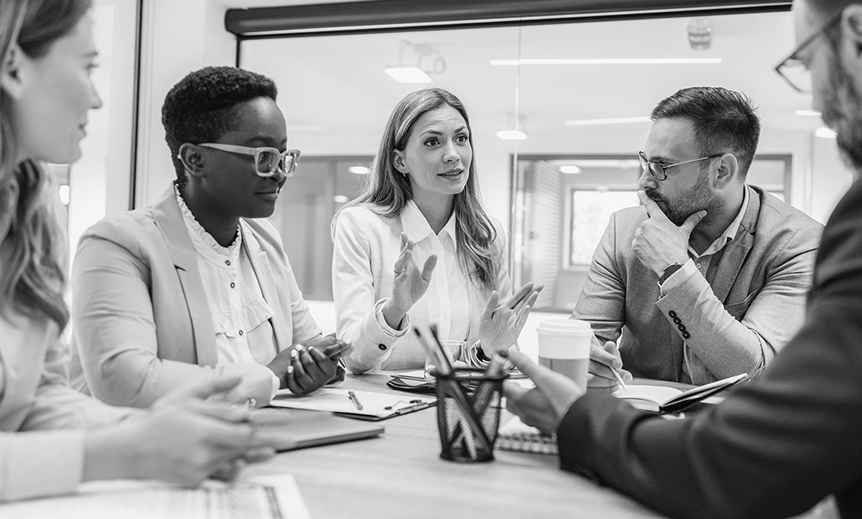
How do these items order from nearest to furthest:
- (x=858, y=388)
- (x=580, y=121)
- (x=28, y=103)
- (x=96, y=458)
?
(x=858, y=388)
(x=96, y=458)
(x=28, y=103)
(x=580, y=121)

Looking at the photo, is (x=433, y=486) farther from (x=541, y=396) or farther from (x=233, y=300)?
(x=233, y=300)

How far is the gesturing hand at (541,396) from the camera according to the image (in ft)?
3.44

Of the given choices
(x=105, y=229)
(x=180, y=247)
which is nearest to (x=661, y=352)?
(x=180, y=247)

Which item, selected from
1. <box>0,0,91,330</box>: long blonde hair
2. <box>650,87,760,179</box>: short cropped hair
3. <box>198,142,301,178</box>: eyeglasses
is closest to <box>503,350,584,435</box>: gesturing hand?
<box>0,0,91,330</box>: long blonde hair

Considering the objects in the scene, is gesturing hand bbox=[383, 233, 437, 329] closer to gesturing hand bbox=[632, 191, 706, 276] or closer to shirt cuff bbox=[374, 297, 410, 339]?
shirt cuff bbox=[374, 297, 410, 339]

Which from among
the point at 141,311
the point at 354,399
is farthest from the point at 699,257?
the point at 141,311

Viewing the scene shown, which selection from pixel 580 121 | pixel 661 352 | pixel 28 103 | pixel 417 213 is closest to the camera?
pixel 28 103

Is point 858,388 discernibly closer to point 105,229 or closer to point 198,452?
point 198,452

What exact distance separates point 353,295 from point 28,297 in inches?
51.9

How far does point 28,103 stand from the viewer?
1031 millimetres

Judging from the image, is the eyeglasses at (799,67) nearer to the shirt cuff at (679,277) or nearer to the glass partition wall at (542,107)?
the shirt cuff at (679,277)

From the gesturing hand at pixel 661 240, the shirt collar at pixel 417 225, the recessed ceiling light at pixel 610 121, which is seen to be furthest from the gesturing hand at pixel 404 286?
the recessed ceiling light at pixel 610 121

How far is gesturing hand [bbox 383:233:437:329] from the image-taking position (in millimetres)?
2074

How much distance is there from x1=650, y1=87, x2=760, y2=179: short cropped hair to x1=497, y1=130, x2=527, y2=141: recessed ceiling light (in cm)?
165
